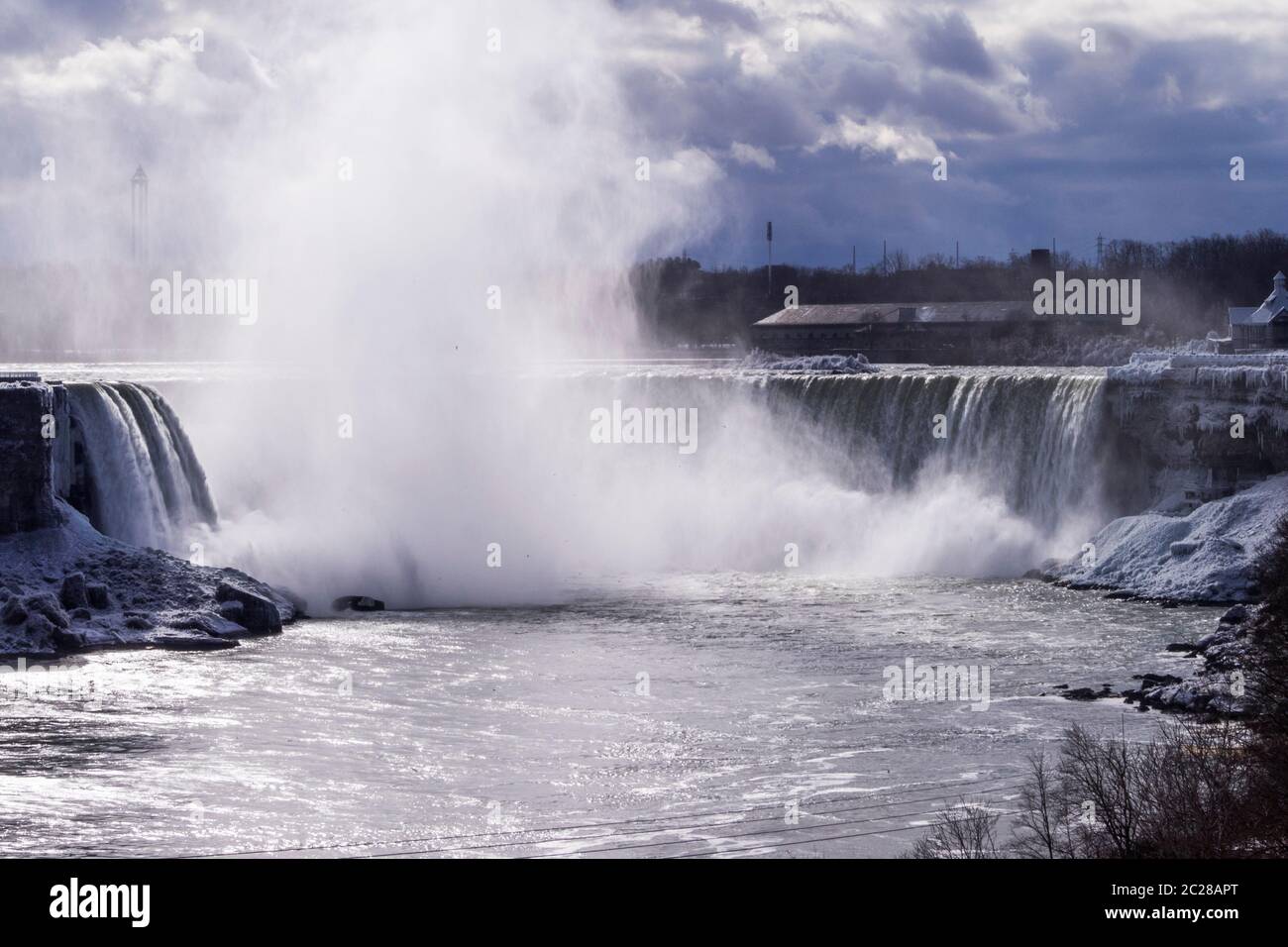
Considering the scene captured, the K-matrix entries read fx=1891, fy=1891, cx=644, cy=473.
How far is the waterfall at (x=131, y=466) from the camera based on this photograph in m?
41.9

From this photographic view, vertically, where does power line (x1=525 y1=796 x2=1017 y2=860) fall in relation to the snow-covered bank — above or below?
below

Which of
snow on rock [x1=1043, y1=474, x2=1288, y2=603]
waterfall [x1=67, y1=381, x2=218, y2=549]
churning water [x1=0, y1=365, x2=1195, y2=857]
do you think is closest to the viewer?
churning water [x1=0, y1=365, x2=1195, y2=857]

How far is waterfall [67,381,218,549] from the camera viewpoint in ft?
137

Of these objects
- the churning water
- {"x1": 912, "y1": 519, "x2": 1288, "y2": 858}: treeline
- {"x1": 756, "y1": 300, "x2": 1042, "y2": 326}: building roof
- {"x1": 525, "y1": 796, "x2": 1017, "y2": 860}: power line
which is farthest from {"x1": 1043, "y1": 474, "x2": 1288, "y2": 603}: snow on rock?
{"x1": 756, "y1": 300, "x2": 1042, "y2": 326}: building roof

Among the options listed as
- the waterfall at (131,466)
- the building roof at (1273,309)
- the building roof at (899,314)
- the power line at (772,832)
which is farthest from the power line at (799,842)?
the building roof at (899,314)

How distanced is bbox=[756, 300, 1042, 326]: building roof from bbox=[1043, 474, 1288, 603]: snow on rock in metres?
40.8

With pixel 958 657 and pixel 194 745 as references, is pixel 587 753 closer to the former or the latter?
pixel 194 745

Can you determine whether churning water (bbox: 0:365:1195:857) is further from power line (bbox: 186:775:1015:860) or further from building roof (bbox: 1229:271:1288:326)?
building roof (bbox: 1229:271:1288:326)

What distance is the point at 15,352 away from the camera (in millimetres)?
93312

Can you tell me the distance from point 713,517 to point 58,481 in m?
19.4

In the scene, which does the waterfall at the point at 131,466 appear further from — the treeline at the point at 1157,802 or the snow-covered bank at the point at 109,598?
Result: the treeline at the point at 1157,802

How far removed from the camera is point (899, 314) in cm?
9162

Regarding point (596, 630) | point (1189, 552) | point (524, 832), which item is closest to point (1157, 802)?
point (524, 832)
